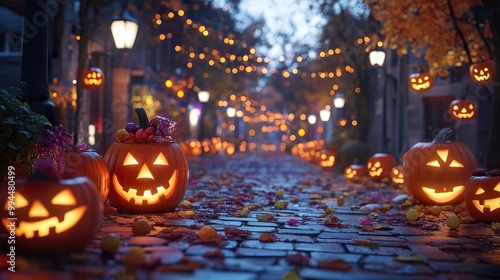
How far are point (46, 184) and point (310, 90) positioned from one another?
36.0 metres

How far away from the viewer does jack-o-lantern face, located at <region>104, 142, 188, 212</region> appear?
8.07 m

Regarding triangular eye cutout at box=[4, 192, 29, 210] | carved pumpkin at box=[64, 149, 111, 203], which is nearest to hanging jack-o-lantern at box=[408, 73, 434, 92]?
carved pumpkin at box=[64, 149, 111, 203]

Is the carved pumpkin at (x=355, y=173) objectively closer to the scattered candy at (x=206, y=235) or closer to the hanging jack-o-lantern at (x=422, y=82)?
the hanging jack-o-lantern at (x=422, y=82)

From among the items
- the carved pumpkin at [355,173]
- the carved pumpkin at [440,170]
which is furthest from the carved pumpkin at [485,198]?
the carved pumpkin at [355,173]

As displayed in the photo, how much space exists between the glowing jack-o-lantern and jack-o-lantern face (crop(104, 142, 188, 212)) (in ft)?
8.58

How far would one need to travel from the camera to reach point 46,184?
5375 millimetres

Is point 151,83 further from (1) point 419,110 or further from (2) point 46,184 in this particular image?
(2) point 46,184

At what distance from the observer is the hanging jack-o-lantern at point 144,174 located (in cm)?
807

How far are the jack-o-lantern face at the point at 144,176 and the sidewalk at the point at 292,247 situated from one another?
0.22 meters

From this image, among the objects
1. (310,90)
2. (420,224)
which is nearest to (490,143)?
(420,224)

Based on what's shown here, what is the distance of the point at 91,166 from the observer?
301 inches

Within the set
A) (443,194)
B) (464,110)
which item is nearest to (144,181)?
(443,194)

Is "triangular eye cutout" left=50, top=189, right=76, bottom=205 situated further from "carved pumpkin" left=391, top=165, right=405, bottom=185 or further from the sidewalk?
"carved pumpkin" left=391, top=165, right=405, bottom=185

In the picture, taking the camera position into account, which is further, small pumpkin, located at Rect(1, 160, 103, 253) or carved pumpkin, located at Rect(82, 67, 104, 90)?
carved pumpkin, located at Rect(82, 67, 104, 90)
